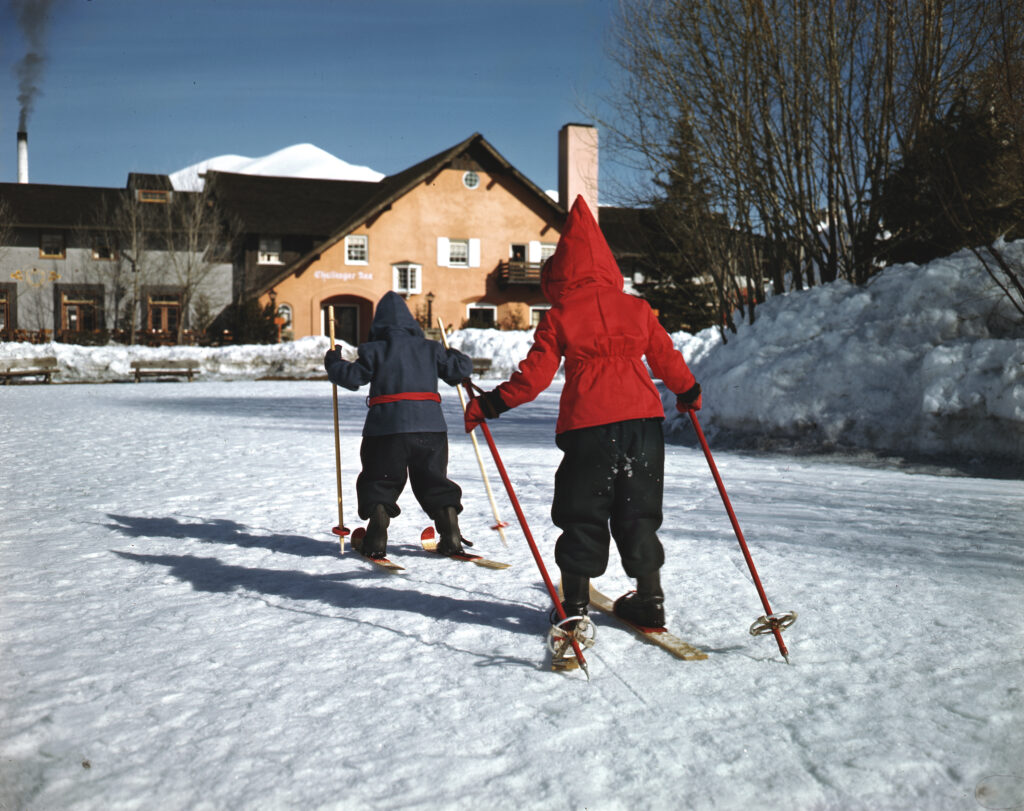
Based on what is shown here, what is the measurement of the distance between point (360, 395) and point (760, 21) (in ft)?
37.1

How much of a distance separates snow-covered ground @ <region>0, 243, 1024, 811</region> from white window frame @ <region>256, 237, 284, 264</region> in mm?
31145

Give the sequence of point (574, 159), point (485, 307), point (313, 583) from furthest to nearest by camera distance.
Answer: point (485, 307)
point (574, 159)
point (313, 583)

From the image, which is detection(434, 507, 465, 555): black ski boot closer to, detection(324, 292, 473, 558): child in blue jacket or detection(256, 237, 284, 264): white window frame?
detection(324, 292, 473, 558): child in blue jacket

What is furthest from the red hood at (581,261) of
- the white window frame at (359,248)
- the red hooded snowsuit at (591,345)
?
the white window frame at (359,248)

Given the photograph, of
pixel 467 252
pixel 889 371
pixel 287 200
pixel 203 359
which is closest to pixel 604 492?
pixel 889 371

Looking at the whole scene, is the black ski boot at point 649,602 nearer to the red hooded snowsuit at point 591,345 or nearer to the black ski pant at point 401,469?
the red hooded snowsuit at point 591,345

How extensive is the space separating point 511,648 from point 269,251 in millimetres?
37062

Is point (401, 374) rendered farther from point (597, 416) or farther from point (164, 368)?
point (164, 368)

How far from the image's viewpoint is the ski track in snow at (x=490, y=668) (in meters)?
2.41

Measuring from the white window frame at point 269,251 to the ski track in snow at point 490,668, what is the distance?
3315 cm

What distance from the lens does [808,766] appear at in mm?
2461

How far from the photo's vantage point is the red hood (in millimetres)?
3586

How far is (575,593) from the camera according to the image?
345 centimetres

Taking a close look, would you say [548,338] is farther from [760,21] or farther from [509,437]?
[760,21]
